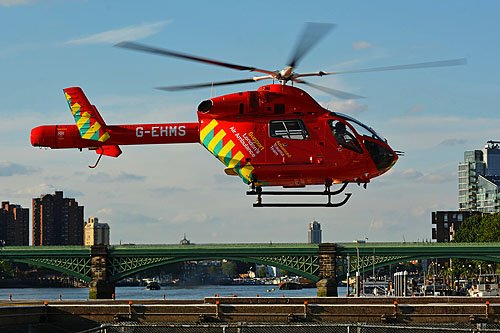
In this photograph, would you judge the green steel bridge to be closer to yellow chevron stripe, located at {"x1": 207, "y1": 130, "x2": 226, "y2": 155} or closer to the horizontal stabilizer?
the horizontal stabilizer

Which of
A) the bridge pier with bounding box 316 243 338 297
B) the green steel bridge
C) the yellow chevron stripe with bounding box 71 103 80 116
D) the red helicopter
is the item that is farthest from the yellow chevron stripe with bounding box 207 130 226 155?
the bridge pier with bounding box 316 243 338 297

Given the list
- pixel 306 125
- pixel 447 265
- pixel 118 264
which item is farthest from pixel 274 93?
pixel 447 265

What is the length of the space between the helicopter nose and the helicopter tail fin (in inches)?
423

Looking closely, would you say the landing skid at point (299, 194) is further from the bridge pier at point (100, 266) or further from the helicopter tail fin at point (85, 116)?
the bridge pier at point (100, 266)

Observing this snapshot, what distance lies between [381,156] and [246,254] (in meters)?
69.8

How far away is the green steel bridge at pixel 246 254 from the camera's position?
337 ft

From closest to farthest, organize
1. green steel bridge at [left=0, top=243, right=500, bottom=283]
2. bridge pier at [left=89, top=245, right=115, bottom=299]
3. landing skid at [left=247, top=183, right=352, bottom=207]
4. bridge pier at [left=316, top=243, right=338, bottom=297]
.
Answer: landing skid at [left=247, top=183, right=352, bottom=207] → green steel bridge at [left=0, top=243, right=500, bottom=283] → bridge pier at [left=316, top=243, right=338, bottom=297] → bridge pier at [left=89, top=245, right=115, bottom=299]

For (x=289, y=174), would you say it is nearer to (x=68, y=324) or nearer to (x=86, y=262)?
(x=68, y=324)

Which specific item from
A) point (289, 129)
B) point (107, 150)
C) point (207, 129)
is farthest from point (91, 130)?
point (289, 129)

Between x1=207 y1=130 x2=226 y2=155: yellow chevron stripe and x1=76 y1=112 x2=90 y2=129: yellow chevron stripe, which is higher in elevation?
x1=76 y1=112 x2=90 y2=129: yellow chevron stripe

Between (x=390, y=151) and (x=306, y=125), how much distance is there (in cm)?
340

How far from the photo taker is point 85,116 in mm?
37594

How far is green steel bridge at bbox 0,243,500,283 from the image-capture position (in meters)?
103

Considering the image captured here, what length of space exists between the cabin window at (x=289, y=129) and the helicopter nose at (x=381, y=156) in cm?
242
